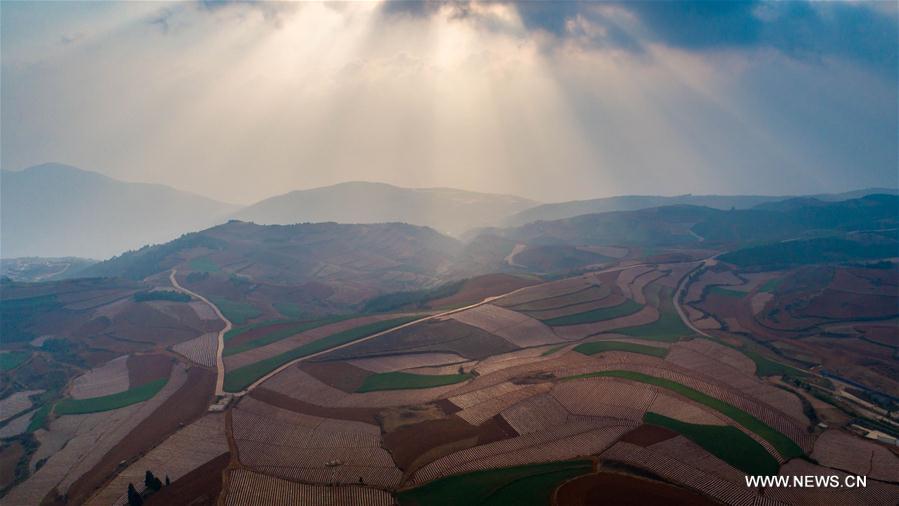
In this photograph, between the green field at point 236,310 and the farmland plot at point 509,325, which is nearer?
the farmland plot at point 509,325

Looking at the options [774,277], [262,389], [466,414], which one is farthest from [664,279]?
[262,389]

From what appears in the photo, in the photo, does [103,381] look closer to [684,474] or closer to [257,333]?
[257,333]

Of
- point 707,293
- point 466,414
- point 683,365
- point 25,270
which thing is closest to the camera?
point 466,414

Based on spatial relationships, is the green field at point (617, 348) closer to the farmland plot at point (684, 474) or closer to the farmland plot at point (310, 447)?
the farmland plot at point (684, 474)

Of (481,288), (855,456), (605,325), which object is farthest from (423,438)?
(481,288)

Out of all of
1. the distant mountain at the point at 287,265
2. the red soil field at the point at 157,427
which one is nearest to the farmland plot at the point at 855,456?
the red soil field at the point at 157,427

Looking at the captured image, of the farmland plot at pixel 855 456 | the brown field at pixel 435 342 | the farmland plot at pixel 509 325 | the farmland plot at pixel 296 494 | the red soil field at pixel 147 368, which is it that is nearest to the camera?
the farmland plot at pixel 296 494

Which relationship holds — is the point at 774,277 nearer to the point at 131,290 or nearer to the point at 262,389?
the point at 262,389

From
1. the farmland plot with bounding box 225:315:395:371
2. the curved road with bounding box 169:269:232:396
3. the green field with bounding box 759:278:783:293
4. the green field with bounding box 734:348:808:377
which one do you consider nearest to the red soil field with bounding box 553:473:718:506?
the green field with bounding box 734:348:808:377
